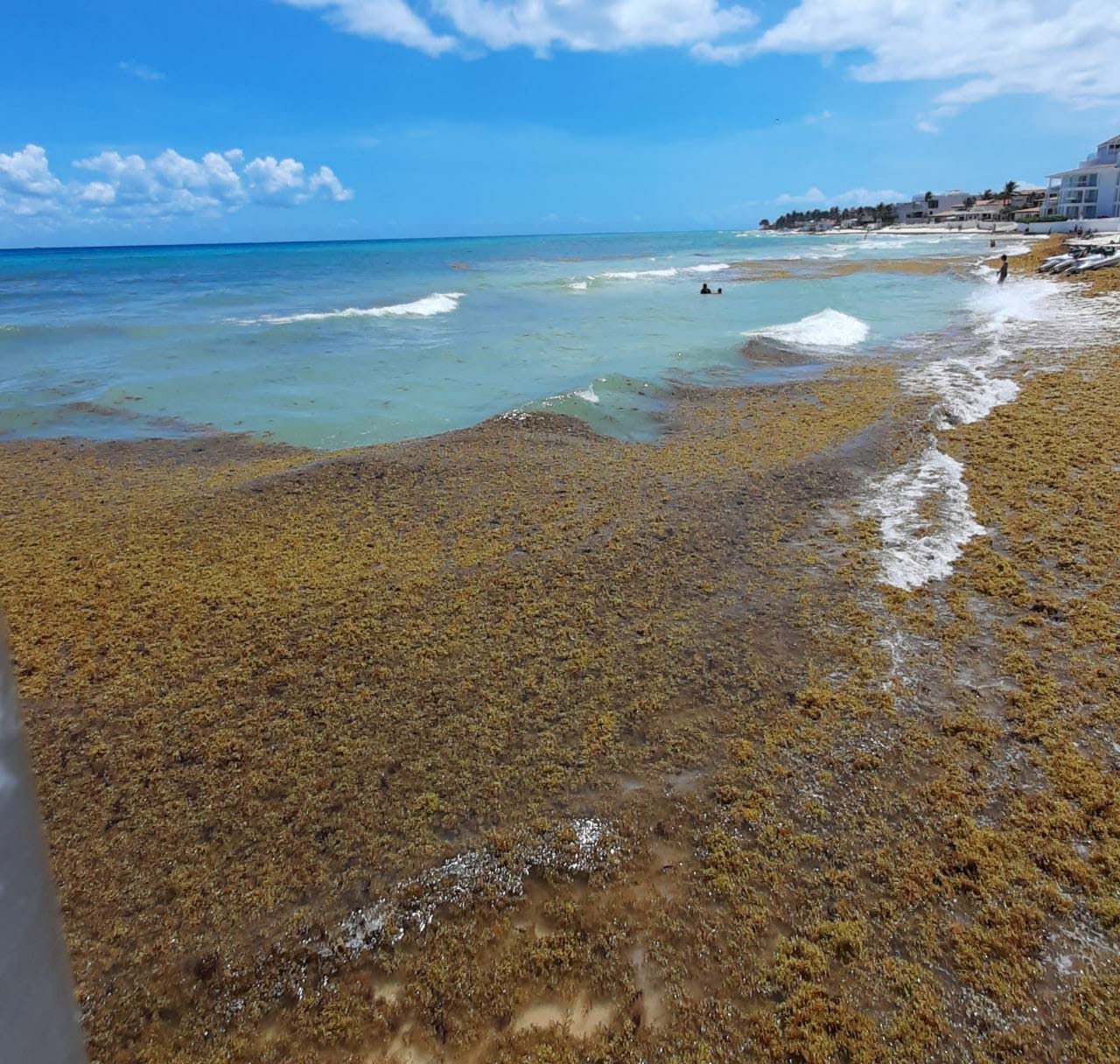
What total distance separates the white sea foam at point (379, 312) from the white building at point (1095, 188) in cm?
7088

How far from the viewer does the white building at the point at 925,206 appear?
5307 inches

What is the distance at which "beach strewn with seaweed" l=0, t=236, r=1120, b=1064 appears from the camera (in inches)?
138

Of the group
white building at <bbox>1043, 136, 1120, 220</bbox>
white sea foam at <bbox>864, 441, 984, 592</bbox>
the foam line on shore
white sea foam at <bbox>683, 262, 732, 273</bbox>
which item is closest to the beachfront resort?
white building at <bbox>1043, 136, 1120, 220</bbox>

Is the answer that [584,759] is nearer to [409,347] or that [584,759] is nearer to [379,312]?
[409,347]

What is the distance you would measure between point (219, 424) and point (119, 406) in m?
3.76

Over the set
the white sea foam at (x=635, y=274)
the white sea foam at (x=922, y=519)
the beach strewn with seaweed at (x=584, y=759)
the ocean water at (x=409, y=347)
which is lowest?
the beach strewn with seaweed at (x=584, y=759)

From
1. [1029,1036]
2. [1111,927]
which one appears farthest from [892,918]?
[1111,927]

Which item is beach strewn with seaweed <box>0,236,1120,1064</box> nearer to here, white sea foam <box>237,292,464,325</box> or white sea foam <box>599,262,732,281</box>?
white sea foam <box>237,292,464,325</box>

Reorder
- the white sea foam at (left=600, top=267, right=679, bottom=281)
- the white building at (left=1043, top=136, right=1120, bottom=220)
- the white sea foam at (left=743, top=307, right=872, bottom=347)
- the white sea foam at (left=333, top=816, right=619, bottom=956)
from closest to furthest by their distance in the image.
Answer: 1. the white sea foam at (left=333, top=816, right=619, bottom=956)
2. the white sea foam at (left=743, top=307, right=872, bottom=347)
3. the white sea foam at (left=600, top=267, right=679, bottom=281)
4. the white building at (left=1043, top=136, right=1120, bottom=220)

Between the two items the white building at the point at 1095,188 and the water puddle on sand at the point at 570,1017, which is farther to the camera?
the white building at the point at 1095,188

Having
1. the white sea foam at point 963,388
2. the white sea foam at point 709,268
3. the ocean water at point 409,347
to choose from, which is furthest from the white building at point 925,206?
the white sea foam at point 963,388

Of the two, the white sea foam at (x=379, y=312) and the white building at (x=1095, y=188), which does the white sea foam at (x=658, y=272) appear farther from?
the white building at (x=1095, y=188)

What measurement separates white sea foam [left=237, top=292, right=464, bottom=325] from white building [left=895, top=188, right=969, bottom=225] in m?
131

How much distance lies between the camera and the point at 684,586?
7301 millimetres
